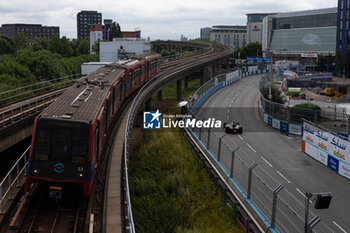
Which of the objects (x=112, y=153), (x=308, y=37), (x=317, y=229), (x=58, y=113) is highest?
(x=308, y=37)

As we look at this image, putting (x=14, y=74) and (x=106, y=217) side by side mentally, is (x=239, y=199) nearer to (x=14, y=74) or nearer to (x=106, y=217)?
(x=106, y=217)

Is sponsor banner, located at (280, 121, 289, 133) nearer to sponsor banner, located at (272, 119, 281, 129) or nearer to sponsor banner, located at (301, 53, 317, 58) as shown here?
sponsor banner, located at (272, 119, 281, 129)

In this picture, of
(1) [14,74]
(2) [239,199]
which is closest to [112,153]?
(2) [239,199]

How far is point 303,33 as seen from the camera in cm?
13512

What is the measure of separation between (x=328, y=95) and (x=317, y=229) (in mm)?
61634

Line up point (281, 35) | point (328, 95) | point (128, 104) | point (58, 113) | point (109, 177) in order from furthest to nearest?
point (281, 35) → point (328, 95) → point (128, 104) → point (109, 177) → point (58, 113)

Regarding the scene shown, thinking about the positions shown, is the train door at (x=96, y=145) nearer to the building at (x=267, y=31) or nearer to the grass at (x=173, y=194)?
the grass at (x=173, y=194)

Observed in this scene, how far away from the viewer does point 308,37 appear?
436 ft

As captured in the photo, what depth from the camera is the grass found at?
16859mm

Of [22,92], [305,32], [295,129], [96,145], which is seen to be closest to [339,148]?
[295,129]

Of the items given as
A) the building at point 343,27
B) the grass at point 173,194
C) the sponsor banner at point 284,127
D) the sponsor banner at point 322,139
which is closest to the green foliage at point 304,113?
the sponsor banner at point 284,127

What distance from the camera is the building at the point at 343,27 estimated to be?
111m

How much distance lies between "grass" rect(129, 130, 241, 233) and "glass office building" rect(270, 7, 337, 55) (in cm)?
11008

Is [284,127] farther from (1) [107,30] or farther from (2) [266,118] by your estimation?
(1) [107,30]
